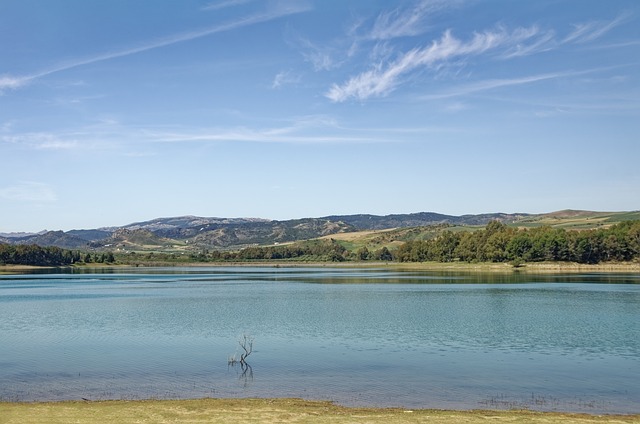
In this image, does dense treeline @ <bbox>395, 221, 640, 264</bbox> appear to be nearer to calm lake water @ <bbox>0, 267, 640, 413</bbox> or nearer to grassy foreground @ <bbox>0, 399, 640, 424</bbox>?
calm lake water @ <bbox>0, 267, 640, 413</bbox>

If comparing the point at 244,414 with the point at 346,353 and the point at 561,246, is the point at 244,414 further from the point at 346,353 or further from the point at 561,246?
the point at 561,246

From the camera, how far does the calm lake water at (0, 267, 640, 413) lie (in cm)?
2556

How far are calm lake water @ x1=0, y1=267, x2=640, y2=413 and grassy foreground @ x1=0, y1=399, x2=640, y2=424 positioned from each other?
2.16m

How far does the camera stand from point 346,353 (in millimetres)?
34938

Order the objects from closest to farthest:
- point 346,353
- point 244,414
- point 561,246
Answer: point 244,414
point 346,353
point 561,246

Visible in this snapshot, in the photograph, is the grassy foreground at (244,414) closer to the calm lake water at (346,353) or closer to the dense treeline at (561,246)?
the calm lake water at (346,353)

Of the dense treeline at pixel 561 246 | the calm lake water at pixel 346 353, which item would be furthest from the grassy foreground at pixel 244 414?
the dense treeline at pixel 561 246

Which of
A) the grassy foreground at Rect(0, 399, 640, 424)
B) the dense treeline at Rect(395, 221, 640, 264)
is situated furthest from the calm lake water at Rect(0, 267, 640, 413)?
the dense treeline at Rect(395, 221, 640, 264)

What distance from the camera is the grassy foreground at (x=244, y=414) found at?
19578 millimetres

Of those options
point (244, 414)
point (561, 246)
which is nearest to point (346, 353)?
point (244, 414)

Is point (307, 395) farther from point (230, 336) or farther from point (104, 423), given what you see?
point (230, 336)

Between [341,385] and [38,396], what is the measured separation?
1279 centimetres

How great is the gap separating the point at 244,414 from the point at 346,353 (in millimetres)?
15022

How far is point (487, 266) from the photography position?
165750 millimetres
